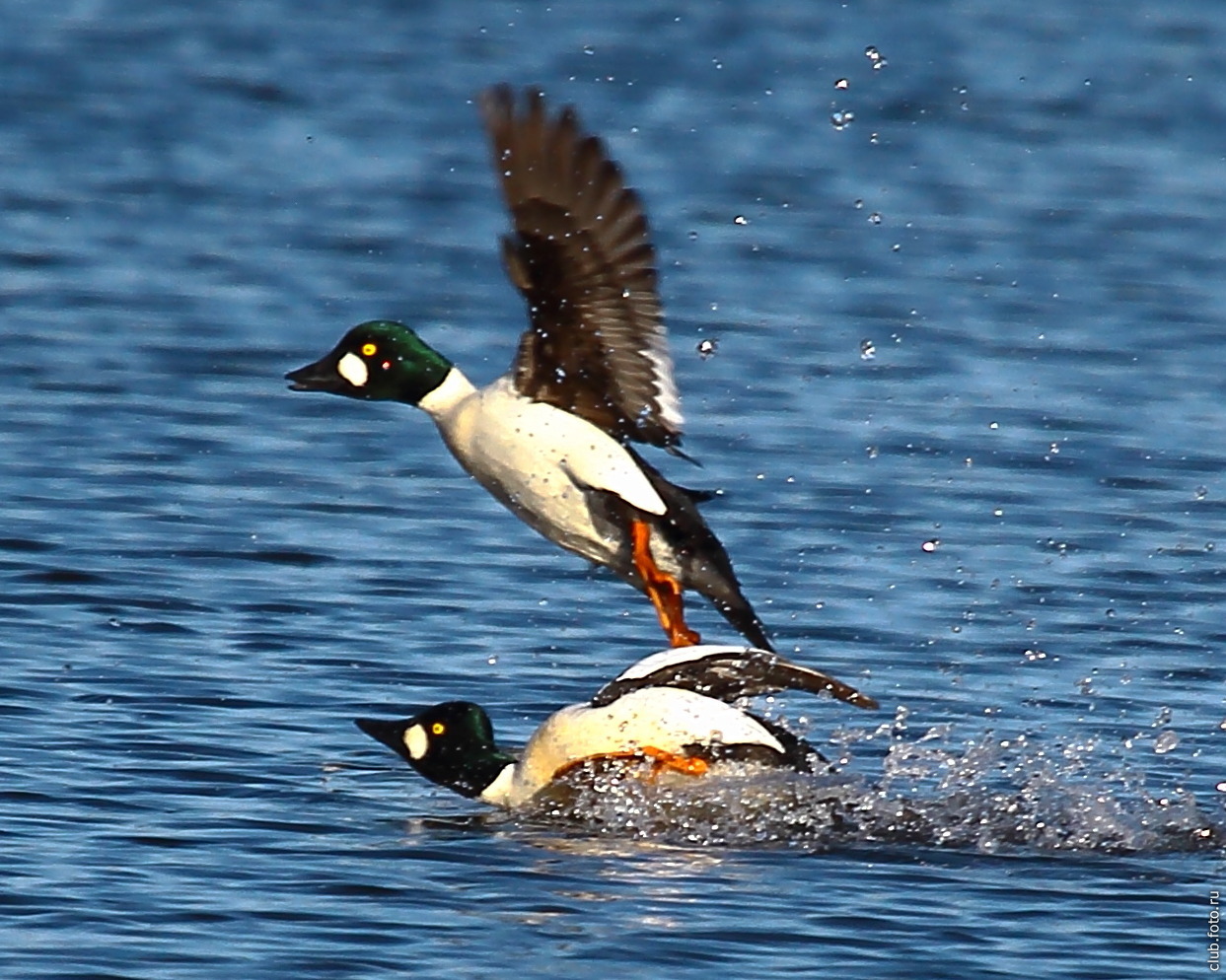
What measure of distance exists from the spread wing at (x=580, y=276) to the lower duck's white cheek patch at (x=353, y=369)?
51 centimetres

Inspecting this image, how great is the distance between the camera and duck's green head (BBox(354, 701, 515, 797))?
805 centimetres

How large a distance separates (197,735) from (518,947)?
6.57 feet

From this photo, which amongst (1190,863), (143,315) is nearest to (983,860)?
(1190,863)

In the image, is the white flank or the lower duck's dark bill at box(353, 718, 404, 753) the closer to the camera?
the white flank

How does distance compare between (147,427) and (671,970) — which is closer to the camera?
(671,970)

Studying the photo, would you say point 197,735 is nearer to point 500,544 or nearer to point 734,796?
point 734,796

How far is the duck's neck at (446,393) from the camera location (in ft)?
28.0

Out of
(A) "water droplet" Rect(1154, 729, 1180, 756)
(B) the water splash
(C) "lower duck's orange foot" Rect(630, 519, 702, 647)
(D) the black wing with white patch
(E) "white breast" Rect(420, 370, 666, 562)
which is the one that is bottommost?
(B) the water splash

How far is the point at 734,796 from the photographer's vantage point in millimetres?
7840

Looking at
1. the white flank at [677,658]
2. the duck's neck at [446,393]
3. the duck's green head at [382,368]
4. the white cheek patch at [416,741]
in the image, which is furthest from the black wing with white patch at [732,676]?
the duck's green head at [382,368]

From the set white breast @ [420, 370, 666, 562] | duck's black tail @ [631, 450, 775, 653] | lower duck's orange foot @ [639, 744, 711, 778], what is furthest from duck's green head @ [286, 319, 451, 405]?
lower duck's orange foot @ [639, 744, 711, 778]

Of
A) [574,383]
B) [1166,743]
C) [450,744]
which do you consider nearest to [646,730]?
[450,744]

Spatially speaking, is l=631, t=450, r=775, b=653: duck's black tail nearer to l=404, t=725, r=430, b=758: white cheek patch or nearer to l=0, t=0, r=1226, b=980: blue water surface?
l=0, t=0, r=1226, b=980: blue water surface

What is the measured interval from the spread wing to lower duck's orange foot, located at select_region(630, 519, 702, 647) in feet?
0.90
